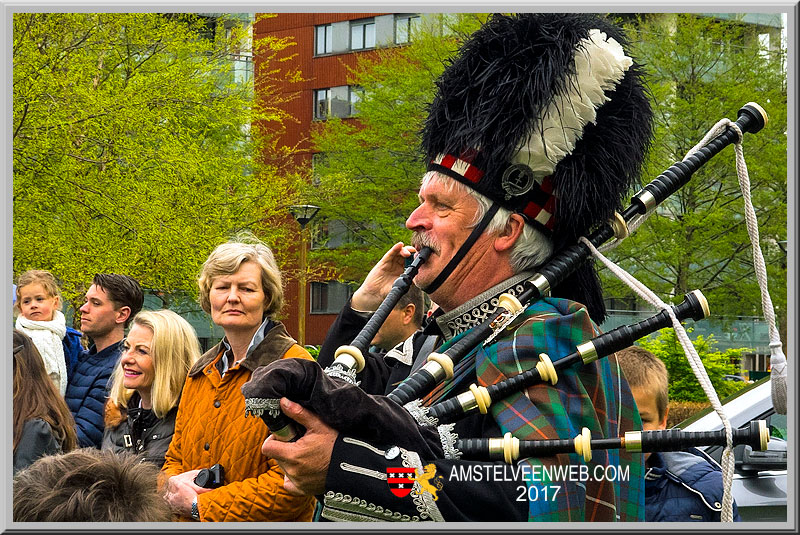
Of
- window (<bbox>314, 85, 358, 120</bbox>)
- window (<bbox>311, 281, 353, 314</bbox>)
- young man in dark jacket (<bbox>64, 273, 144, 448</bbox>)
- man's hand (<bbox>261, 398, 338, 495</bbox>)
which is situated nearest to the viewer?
man's hand (<bbox>261, 398, 338, 495</bbox>)

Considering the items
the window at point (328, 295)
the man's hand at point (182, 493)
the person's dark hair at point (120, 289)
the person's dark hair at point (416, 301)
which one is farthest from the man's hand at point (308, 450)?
the window at point (328, 295)

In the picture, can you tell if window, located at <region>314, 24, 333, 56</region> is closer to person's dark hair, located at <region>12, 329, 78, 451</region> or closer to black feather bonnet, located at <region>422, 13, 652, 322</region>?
person's dark hair, located at <region>12, 329, 78, 451</region>

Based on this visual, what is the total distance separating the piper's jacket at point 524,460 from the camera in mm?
1983

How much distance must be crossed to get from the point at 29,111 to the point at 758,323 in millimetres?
10228

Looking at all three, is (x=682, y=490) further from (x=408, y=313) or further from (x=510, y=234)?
(x=408, y=313)

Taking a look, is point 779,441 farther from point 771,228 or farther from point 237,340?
point 771,228

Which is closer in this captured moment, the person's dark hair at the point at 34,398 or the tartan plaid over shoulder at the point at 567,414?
the tartan plaid over shoulder at the point at 567,414

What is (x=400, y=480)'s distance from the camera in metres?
1.98

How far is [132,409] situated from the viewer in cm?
405

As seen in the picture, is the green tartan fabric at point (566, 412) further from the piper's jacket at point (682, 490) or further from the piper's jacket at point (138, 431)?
the piper's jacket at point (138, 431)

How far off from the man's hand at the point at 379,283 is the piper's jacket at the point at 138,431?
0.99 metres

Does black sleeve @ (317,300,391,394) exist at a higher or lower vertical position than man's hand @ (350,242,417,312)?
lower

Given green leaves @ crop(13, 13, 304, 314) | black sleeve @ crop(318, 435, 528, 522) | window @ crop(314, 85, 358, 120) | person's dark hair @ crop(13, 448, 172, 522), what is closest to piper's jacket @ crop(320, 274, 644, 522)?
black sleeve @ crop(318, 435, 528, 522)

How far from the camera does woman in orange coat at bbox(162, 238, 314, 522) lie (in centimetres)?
306
